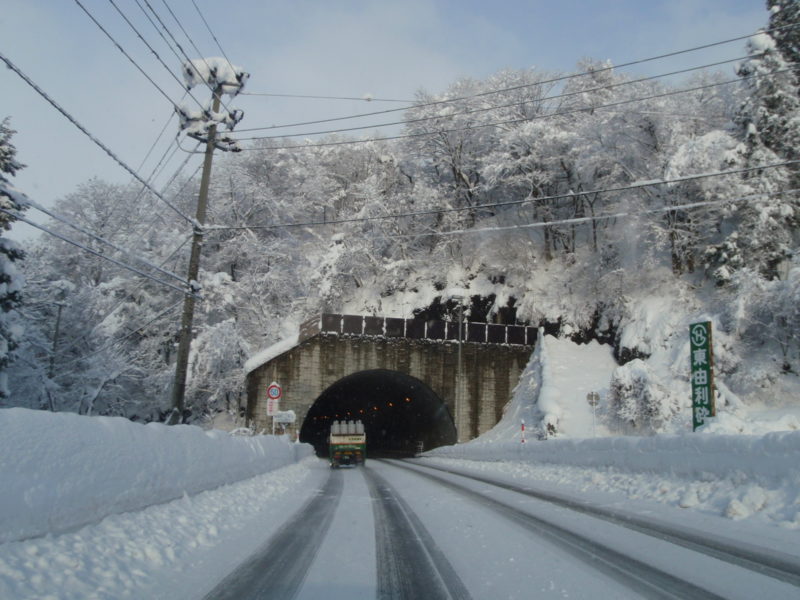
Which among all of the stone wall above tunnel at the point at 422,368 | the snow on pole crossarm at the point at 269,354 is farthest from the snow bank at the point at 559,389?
the snow on pole crossarm at the point at 269,354

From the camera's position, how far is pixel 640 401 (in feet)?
87.6

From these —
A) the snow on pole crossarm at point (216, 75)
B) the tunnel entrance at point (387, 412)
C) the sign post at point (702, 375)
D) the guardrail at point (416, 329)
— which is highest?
the snow on pole crossarm at point (216, 75)

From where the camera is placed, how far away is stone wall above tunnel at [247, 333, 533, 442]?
35.4m

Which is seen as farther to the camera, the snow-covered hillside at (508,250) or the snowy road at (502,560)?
the snow-covered hillside at (508,250)

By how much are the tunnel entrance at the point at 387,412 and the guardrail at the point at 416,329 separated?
9.56 ft

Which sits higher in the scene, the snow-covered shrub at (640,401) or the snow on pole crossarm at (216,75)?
the snow on pole crossarm at (216,75)

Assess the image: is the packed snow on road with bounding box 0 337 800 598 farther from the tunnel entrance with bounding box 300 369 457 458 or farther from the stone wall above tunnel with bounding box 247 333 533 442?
the tunnel entrance with bounding box 300 369 457 458

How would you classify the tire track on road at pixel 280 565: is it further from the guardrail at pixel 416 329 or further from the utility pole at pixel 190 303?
the guardrail at pixel 416 329

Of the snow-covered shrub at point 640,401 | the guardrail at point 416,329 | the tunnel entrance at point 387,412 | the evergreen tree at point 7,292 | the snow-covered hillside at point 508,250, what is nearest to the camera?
the evergreen tree at point 7,292

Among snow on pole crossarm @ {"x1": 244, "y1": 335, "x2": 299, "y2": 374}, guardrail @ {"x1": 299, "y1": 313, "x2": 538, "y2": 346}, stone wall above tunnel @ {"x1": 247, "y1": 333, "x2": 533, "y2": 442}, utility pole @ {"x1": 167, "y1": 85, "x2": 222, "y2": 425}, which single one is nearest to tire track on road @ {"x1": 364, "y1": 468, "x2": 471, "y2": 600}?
utility pole @ {"x1": 167, "y1": 85, "x2": 222, "y2": 425}

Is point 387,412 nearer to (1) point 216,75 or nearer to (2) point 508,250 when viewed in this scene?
(2) point 508,250

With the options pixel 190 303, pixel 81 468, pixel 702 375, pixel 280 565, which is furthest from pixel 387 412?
pixel 81 468

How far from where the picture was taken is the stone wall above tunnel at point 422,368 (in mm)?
35406

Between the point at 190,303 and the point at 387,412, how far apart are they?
44703mm
